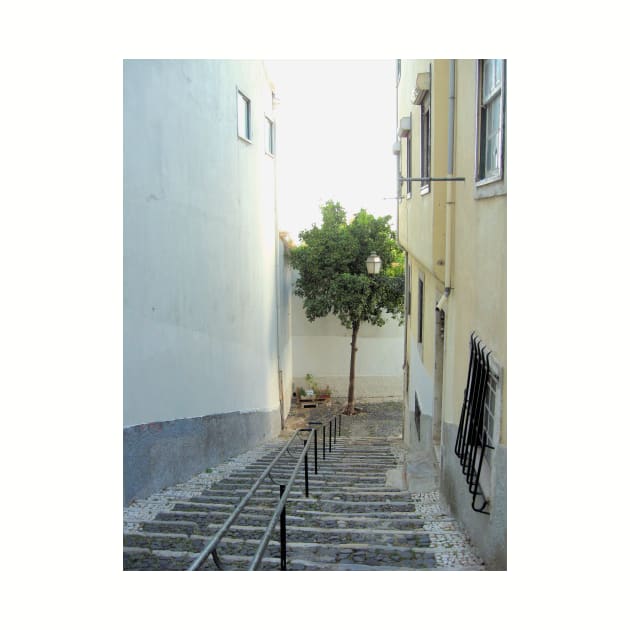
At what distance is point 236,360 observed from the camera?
10188mm

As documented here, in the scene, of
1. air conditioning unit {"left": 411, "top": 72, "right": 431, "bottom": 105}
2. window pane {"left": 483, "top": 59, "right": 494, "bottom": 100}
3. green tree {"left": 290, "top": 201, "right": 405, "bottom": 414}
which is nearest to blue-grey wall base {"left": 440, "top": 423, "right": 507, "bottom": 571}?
window pane {"left": 483, "top": 59, "right": 494, "bottom": 100}

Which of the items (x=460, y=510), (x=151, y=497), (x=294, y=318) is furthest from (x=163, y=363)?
A: (x=294, y=318)

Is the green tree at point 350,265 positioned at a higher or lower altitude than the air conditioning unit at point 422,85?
lower

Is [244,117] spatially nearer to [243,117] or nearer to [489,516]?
[243,117]

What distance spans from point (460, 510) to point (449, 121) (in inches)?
137

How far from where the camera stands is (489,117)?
532cm

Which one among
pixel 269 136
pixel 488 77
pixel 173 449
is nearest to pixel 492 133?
pixel 488 77

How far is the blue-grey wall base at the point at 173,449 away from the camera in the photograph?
6043 millimetres

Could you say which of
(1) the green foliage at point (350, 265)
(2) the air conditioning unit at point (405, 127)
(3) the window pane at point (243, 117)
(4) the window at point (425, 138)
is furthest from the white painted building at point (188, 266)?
(1) the green foliage at point (350, 265)

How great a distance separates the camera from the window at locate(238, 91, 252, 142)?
10852 millimetres

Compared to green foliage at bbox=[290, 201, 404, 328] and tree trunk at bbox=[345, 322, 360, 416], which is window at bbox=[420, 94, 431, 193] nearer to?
green foliage at bbox=[290, 201, 404, 328]

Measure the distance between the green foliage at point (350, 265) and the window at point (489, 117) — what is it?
40.7ft

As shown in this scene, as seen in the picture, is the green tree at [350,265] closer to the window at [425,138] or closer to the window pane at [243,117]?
the window pane at [243,117]

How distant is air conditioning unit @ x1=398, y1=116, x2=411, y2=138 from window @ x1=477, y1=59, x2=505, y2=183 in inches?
221
